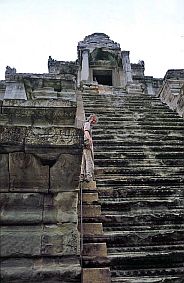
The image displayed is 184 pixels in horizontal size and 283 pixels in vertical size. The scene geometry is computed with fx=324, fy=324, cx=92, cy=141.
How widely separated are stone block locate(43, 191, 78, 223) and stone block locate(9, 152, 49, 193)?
4.3 inches

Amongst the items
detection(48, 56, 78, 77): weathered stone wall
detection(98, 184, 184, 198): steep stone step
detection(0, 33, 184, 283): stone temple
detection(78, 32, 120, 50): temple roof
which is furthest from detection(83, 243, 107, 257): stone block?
detection(78, 32, 120, 50): temple roof

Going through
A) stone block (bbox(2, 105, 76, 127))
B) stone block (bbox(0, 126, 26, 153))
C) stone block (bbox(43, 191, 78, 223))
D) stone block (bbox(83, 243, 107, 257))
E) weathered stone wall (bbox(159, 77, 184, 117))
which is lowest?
stone block (bbox(83, 243, 107, 257))

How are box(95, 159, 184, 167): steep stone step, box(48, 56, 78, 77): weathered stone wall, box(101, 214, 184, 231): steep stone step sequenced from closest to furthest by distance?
box(101, 214, 184, 231): steep stone step → box(95, 159, 184, 167): steep stone step → box(48, 56, 78, 77): weathered stone wall

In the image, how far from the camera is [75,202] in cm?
297

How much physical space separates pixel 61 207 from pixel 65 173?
0.31 meters

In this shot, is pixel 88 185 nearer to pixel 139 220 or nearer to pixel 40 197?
pixel 139 220

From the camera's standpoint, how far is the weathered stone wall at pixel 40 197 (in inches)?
105

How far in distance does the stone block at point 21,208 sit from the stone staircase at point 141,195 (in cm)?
97

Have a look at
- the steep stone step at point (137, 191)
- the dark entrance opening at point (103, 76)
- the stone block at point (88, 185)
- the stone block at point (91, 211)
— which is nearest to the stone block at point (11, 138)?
the stone block at point (91, 211)

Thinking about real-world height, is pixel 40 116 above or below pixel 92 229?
above

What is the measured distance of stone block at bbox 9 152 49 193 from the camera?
284cm

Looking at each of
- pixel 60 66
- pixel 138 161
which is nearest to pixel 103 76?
pixel 60 66

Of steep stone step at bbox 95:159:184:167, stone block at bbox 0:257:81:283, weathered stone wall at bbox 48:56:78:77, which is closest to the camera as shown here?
stone block at bbox 0:257:81:283

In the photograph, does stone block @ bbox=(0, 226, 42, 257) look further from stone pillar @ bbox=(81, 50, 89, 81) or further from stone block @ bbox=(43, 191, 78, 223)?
stone pillar @ bbox=(81, 50, 89, 81)
